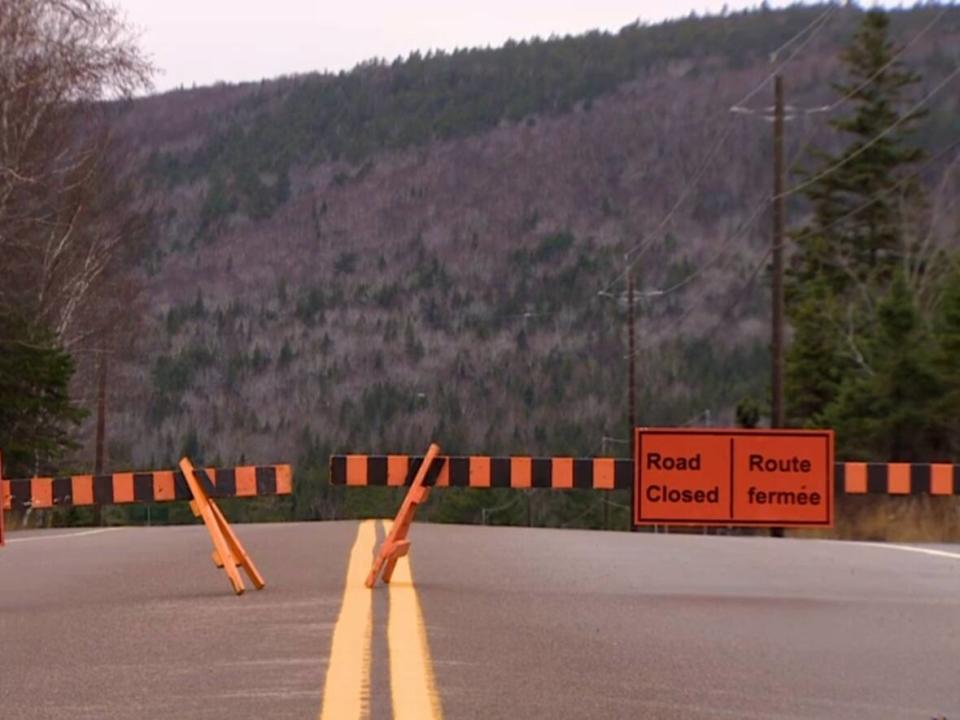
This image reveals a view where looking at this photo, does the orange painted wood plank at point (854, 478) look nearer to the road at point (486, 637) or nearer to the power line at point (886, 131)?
the road at point (486, 637)

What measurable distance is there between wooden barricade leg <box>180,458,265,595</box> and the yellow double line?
2.28ft

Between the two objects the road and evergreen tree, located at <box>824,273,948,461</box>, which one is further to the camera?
evergreen tree, located at <box>824,273,948,461</box>

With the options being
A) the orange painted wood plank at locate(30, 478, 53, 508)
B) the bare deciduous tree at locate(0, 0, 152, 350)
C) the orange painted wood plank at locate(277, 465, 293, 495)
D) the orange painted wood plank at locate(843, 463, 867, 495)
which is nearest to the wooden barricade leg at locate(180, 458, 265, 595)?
the orange painted wood plank at locate(277, 465, 293, 495)

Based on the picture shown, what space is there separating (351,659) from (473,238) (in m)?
126

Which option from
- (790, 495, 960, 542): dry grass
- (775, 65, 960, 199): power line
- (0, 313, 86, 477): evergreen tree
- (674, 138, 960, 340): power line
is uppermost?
(775, 65, 960, 199): power line

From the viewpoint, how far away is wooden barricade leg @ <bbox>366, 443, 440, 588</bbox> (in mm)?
12500

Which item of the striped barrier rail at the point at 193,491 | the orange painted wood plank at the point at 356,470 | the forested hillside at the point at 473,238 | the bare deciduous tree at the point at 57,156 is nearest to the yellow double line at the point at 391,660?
the striped barrier rail at the point at 193,491

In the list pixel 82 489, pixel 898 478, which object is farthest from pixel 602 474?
pixel 82 489

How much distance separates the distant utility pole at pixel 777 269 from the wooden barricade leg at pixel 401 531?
2481cm

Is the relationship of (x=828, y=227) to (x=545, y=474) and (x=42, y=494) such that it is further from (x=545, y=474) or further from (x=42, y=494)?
(x=42, y=494)

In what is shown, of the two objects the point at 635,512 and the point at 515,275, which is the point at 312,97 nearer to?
the point at 515,275

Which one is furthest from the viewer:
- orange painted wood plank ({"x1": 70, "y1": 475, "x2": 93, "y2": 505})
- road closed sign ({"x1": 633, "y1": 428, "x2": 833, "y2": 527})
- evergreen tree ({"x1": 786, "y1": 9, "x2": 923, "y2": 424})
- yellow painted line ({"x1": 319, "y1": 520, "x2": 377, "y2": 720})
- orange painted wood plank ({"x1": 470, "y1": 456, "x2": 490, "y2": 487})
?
evergreen tree ({"x1": 786, "y1": 9, "x2": 923, "y2": 424})

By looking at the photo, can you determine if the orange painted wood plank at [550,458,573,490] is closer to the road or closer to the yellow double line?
the road

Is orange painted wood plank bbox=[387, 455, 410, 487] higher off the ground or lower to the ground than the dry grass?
higher
